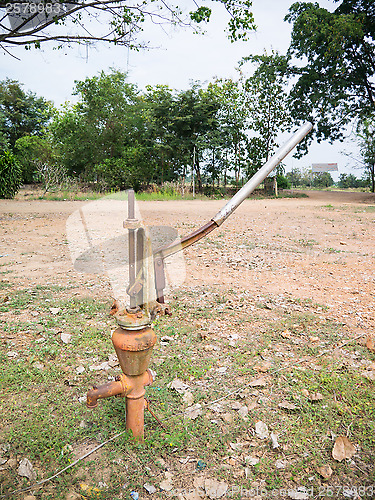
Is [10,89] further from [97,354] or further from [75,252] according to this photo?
[97,354]

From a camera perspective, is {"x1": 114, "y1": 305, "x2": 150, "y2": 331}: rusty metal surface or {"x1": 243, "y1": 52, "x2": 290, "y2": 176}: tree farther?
{"x1": 243, "y1": 52, "x2": 290, "y2": 176}: tree

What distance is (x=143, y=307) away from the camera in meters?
1.49

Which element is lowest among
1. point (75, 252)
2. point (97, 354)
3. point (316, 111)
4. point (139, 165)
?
point (97, 354)

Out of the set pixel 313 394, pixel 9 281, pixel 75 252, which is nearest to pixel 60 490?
pixel 313 394

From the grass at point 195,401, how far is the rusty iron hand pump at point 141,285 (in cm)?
35

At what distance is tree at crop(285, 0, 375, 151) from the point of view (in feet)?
53.4

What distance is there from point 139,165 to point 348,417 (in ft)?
65.2

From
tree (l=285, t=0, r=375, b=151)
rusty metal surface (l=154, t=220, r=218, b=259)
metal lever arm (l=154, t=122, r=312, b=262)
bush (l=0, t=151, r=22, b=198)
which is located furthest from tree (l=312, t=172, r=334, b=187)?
rusty metal surface (l=154, t=220, r=218, b=259)

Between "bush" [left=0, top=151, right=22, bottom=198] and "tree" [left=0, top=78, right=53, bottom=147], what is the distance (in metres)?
17.8

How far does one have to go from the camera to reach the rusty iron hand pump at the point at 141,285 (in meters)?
1.39

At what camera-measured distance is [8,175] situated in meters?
13.4

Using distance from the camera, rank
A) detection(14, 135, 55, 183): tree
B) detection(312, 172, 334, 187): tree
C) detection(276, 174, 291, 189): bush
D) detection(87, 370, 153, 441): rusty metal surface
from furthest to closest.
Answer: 1. detection(312, 172, 334, 187): tree
2. detection(276, 174, 291, 189): bush
3. detection(14, 135, 55, 183): tree
4. detection(87, 370, 153, 441): rusty metal surface

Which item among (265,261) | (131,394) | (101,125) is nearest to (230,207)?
(131,394)

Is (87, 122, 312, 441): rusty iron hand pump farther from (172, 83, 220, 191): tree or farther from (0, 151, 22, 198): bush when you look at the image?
(172, 83, 220, 191): tree
